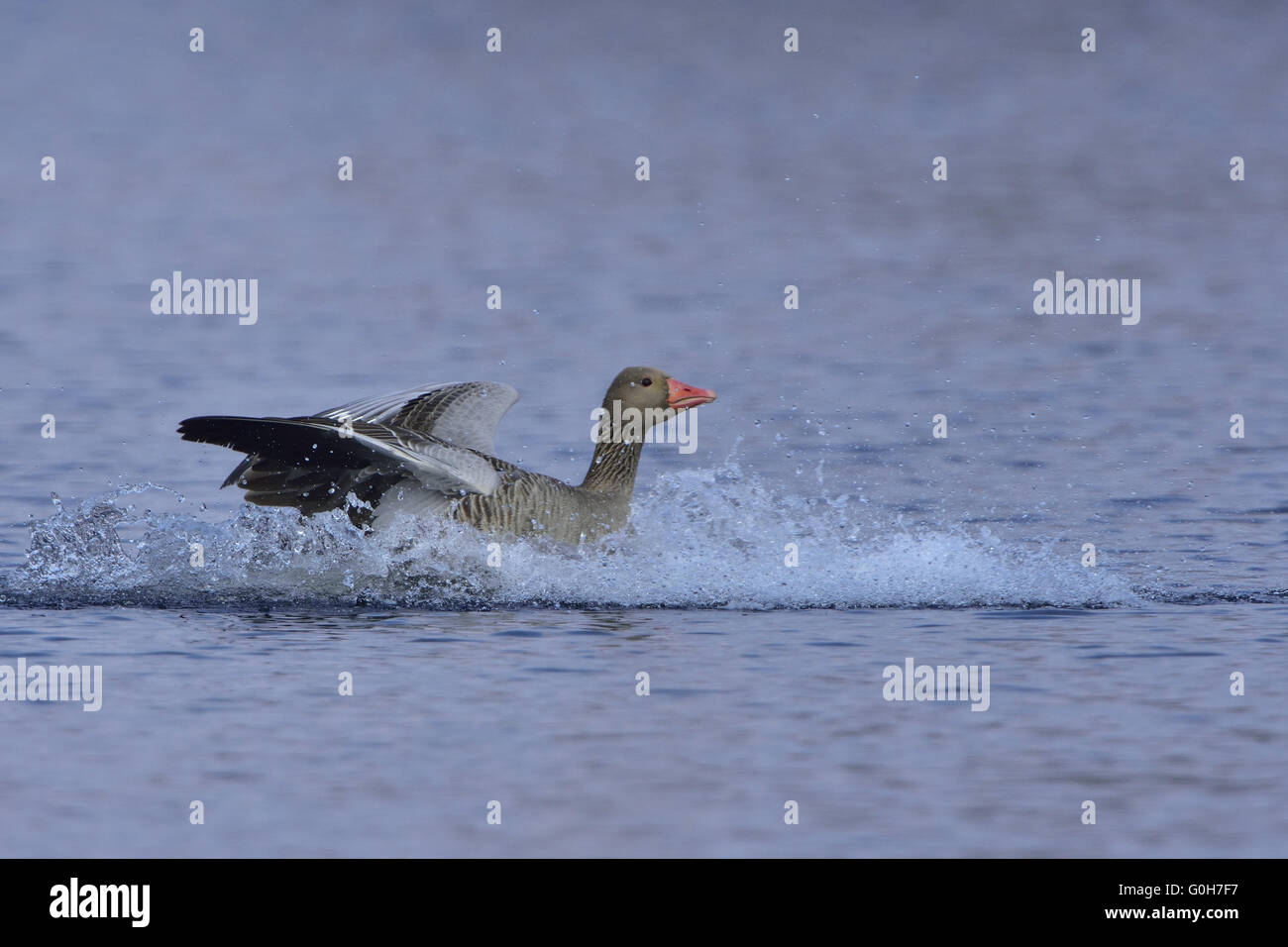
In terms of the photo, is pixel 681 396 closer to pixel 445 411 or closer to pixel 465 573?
pixel 445 411

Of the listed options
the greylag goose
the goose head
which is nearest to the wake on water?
the greylag goose

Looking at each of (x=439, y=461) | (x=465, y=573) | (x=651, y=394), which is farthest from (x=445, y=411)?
(x=439, y=461)

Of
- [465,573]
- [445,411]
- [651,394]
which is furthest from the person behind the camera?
[445,411]

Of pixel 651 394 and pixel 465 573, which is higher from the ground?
pixel 651 394

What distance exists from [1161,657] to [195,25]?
135 ft

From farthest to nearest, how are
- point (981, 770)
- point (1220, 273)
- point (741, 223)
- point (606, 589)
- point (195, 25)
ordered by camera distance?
point (195, 25) < point (741, 223) < point (1220, 273) < point (606, 589) < point (981, 770)

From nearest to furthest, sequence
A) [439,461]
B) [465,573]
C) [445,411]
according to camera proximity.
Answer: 1. [439,461]
2. [465,573]
3. [445,411]

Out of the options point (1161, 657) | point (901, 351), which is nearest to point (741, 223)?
point (901, 351)

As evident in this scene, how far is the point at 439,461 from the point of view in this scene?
11.9m

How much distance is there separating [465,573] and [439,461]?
105 cm

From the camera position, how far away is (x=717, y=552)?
43.4ft

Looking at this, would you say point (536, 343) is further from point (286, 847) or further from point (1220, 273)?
point (286, 847)

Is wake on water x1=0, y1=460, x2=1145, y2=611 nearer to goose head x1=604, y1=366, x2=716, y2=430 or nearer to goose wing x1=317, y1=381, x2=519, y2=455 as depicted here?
goose head x1=604, y1=366, x2=716, y2=430

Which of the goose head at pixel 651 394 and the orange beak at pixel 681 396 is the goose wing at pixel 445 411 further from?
the orange beak at pixel 681 396
